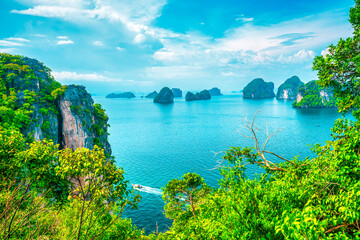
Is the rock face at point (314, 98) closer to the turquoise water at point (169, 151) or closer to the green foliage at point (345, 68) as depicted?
the turquoise water at point (169, 151)

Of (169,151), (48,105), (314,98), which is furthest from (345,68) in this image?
(314,98)

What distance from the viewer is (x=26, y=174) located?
10289 millimetres

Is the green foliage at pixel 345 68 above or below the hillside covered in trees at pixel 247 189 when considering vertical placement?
above

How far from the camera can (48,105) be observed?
42.6 metres

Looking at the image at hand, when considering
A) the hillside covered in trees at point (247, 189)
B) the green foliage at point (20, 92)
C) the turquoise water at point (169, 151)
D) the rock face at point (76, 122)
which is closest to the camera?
the hillside covered in trees at point (247, 189)

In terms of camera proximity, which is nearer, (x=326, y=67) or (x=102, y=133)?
(x=326, y=67)

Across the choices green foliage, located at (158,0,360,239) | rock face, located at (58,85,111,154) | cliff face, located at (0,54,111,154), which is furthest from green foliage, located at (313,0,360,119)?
rock face, located at (58,85,111,154)

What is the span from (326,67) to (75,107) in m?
46.5

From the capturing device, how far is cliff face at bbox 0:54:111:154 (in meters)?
36.6

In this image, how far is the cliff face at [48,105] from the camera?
3656cm

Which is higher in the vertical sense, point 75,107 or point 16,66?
point 16,66

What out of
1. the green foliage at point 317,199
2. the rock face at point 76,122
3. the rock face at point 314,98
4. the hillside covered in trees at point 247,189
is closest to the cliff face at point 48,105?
the rock face at point 76,122

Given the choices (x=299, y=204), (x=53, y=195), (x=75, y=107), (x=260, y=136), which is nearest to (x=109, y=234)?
(x=53, y=195)

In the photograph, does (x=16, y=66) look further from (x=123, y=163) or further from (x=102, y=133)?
(x=123, y=163)
